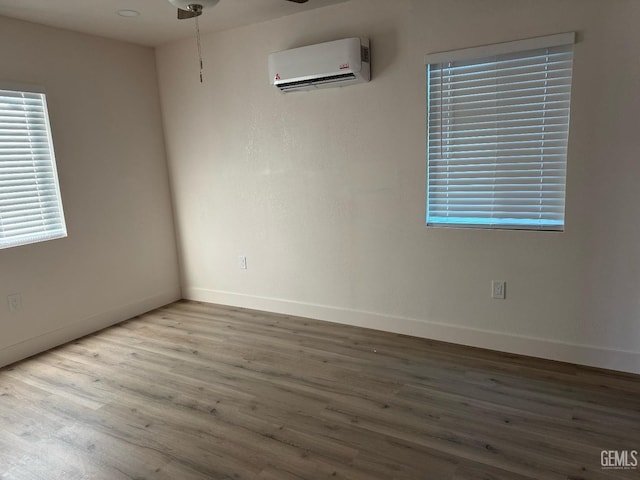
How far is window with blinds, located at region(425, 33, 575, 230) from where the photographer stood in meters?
2.64

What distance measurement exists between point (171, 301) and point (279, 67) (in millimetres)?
2621

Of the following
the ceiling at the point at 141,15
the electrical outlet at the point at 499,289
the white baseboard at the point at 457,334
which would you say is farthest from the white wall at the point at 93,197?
the electrical outlet at the point at 499,289

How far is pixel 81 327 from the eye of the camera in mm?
3676

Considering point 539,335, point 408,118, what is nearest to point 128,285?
point 408,118

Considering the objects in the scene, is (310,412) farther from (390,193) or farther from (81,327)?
(81,327)

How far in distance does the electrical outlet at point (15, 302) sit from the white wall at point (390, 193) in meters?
1.54

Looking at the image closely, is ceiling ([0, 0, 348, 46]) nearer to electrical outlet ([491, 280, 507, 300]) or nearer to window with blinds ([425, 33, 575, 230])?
window with blinds ([425, 33, 575, 230])

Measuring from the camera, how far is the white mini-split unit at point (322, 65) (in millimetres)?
3018

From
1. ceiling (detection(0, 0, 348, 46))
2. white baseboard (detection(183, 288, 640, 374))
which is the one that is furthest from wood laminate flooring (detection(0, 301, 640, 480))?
ceiling (detection(0, 0, 348, 46))

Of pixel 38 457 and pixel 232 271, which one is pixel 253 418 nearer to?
pixel 38 457

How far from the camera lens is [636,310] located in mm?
2594

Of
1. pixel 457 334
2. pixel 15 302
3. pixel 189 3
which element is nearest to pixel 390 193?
pixel 457 334

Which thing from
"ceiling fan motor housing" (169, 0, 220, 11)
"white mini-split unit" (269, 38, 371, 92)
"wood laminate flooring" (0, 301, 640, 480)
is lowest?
"wood laminate flooring" (0, 301, 640, 480)

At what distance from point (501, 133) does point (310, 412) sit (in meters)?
2.12
